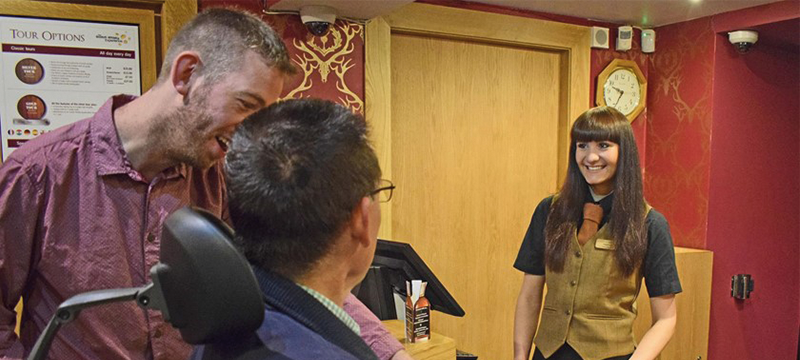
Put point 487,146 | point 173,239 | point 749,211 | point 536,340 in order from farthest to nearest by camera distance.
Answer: point 749,211, point 487,146, point 536,340, point 173,239

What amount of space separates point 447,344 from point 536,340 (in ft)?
1.04

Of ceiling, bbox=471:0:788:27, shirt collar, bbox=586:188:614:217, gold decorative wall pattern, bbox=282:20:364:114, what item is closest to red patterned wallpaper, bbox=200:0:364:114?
gold decorative wall pattern, bbox=282:20:364:114

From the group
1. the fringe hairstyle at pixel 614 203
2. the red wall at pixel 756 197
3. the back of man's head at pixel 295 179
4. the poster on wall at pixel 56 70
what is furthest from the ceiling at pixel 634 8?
the back of man's head at pixel 295 179

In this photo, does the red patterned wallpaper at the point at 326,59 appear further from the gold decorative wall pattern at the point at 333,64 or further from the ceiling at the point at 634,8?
the ceiling at the point at 634,8

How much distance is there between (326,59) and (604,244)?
50.5 inches

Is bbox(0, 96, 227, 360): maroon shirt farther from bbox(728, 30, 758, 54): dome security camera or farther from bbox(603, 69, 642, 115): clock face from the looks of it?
bbox(728, 30, 758, 54): dome security camera

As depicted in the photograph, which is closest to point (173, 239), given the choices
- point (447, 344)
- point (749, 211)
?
point (447, 344)

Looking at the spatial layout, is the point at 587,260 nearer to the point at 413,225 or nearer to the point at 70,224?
the point at 413,225

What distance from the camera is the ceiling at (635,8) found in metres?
2.87

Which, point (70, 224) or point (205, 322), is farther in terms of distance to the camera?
point (70, 224)

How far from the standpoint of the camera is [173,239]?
646 mm

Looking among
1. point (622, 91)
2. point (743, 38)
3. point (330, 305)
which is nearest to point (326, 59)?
point (622, 91)

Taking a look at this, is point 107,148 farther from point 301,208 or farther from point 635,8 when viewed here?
point 635,8

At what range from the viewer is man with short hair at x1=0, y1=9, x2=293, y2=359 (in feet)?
3.67
